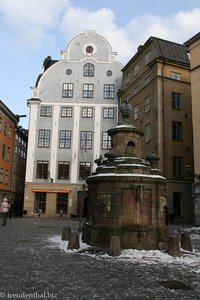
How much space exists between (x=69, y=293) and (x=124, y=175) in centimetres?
670

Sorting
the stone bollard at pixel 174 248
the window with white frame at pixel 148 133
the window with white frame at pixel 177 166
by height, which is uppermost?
the window with white frame at pixel 148 133

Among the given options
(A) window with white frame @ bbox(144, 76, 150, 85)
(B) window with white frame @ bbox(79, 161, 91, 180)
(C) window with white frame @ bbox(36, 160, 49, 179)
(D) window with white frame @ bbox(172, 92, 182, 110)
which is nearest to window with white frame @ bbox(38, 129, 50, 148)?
(C) window with white frame @ bbox(36, 160, 49, 179)

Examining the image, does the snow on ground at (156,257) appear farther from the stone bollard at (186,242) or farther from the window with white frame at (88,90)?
the window with white frame at (88,90)

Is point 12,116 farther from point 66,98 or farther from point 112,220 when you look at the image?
point 112,220

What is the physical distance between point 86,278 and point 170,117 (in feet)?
91.2

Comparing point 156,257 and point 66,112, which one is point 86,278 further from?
point 66,112

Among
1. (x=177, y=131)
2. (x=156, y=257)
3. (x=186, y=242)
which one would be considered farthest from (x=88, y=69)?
(x=156, y=257)

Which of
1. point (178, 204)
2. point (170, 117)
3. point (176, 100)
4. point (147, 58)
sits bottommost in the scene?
point (178, 204)

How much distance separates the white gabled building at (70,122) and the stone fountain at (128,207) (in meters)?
27.8

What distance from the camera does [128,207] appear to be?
12797mm

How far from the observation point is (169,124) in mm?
33719

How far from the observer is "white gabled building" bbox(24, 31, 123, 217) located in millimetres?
42031

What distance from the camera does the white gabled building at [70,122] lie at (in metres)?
A: 42.0

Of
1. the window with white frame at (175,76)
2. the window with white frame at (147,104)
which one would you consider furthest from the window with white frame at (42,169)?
the window with white frame at (175,76)
